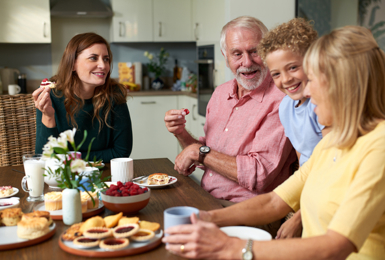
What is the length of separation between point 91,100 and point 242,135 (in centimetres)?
91

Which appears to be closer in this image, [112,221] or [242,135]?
[112,221]

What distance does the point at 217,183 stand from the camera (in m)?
1.79

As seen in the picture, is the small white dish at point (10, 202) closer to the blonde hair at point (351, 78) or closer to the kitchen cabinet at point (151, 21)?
the blonde hair at point (351, 78)

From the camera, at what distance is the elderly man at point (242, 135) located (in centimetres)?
164

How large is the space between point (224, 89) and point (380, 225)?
3.82 feet

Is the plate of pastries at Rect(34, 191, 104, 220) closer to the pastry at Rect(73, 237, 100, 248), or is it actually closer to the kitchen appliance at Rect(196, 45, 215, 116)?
the pastry at Rect(73, 237, 100, 248)

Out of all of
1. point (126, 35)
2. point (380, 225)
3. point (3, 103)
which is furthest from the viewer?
point (126, 35)

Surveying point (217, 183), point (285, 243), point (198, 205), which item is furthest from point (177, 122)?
point (285, 243)

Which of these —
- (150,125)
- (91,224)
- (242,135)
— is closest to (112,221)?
(91,224)

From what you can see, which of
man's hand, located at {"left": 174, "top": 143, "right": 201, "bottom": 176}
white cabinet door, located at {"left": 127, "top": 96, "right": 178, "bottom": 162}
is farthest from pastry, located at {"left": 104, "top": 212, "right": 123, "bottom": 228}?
white cabinet door, located at {"left": 127, "top": 96, "right": 178, "bottom": 162}

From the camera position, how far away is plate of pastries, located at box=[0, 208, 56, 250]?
0.97 meters

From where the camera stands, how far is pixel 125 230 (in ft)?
3.11

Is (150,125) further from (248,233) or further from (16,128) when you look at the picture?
(248,233)

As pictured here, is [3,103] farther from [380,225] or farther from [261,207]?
[380,225]
